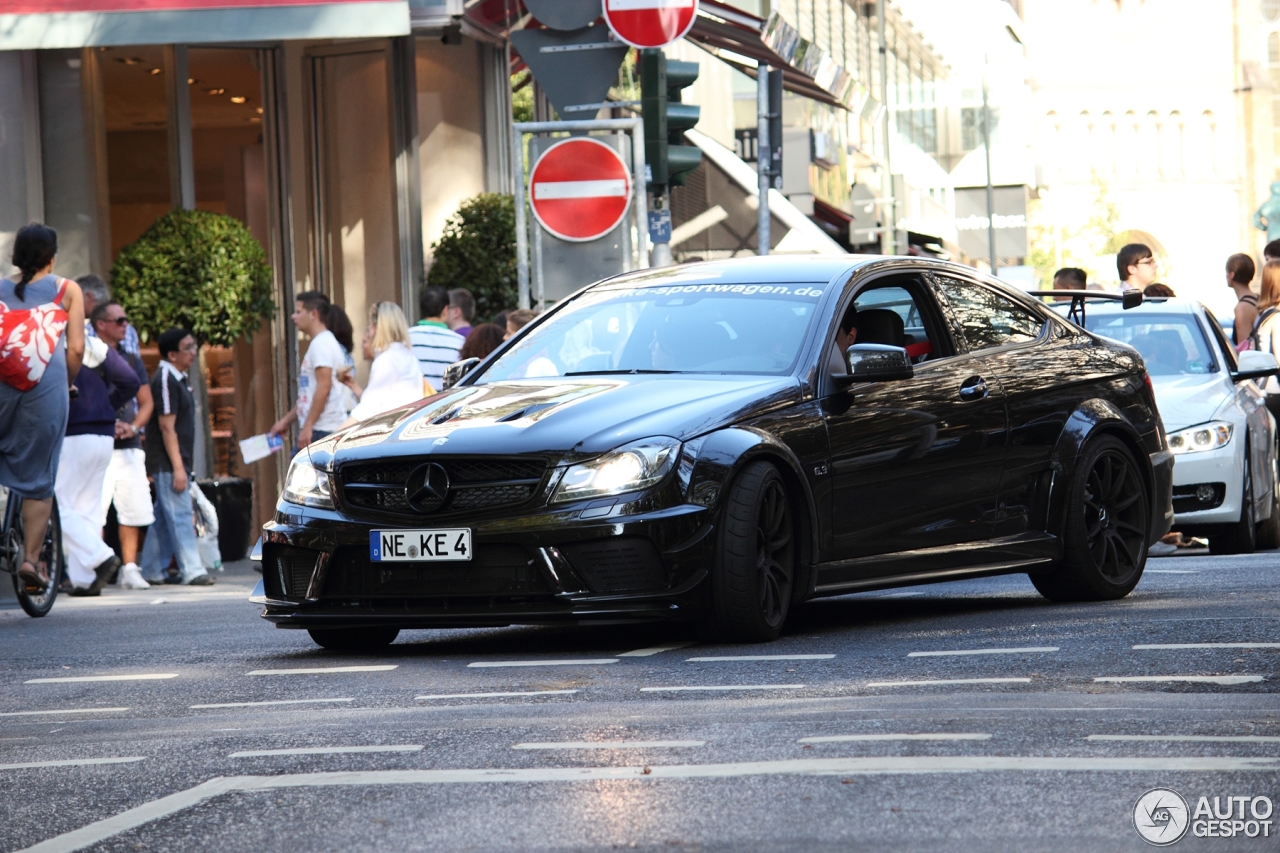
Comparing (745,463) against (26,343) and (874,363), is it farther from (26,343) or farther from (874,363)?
(26,343)

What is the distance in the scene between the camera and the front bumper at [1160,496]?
10.1 meters

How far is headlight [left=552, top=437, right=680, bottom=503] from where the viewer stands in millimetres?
7676

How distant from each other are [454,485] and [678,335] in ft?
4.59

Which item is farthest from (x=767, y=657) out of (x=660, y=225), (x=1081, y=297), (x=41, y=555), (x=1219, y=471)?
(x=660, y=225)

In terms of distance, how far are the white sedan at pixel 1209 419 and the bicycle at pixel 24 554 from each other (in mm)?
6560

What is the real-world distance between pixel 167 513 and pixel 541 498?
8457mm

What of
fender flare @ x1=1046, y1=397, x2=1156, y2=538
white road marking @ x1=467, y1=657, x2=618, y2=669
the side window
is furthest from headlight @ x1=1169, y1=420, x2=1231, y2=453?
A: white road marking @ x1=467, y1=657, x2=618, y2=669

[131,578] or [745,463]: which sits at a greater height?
[745,463]

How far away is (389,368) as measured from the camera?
14164mm

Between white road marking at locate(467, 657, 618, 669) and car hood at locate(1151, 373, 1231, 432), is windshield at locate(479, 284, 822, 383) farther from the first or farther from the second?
car hood at locate(1151, 373, 1231, 432)

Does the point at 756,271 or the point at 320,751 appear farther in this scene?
the point at 756,271

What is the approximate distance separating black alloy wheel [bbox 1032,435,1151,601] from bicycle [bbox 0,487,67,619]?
4957 mm

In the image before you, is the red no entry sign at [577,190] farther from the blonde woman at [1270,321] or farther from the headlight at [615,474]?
the headlight at [615,474]

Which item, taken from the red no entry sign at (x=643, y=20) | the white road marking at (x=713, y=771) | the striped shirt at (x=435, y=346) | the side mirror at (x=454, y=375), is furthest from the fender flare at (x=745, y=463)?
the striped shirt at (x=435, y=346)
